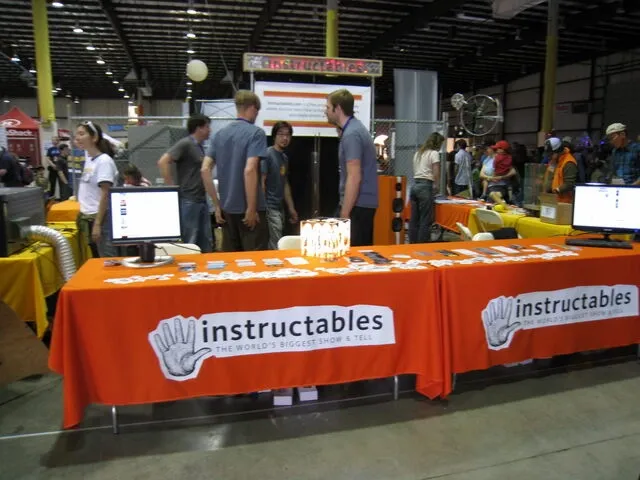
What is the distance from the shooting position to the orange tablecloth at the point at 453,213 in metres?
5.70

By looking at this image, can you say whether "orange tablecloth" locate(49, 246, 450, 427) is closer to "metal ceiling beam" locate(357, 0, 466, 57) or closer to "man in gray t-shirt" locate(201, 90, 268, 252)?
"man in gray t-shirt" locate(201, 90, 268, 252)

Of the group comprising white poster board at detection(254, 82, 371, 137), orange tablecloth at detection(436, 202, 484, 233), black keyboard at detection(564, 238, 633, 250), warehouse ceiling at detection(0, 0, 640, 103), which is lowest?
orange tablecloth at detection(436, 202, 484, 233)

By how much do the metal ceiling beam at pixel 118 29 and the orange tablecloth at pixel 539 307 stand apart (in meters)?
9.75

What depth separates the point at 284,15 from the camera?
10.9 m

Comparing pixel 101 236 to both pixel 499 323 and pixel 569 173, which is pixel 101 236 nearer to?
pixel 499 323

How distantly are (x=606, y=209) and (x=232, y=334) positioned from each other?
96.6 inches

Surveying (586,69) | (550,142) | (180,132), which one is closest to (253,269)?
(180,132)

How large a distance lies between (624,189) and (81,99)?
82.1 feet

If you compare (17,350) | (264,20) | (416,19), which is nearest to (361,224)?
(17,350)

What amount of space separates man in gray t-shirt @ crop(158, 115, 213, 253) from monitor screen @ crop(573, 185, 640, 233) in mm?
2709

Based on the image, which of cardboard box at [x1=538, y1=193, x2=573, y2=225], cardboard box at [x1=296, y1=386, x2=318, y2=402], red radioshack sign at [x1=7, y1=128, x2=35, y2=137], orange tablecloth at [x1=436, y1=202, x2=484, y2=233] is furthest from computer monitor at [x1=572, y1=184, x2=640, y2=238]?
red radioshack sign at [x1=7, y1=128, x2=35, y2=137]

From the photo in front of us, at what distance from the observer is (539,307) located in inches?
107

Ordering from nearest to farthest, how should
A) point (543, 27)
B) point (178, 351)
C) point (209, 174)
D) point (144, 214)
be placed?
point (178, 351) < point (144, 214) < point (209, 174) < point (543, 27)

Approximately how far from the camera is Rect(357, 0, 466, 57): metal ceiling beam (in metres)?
9.48
